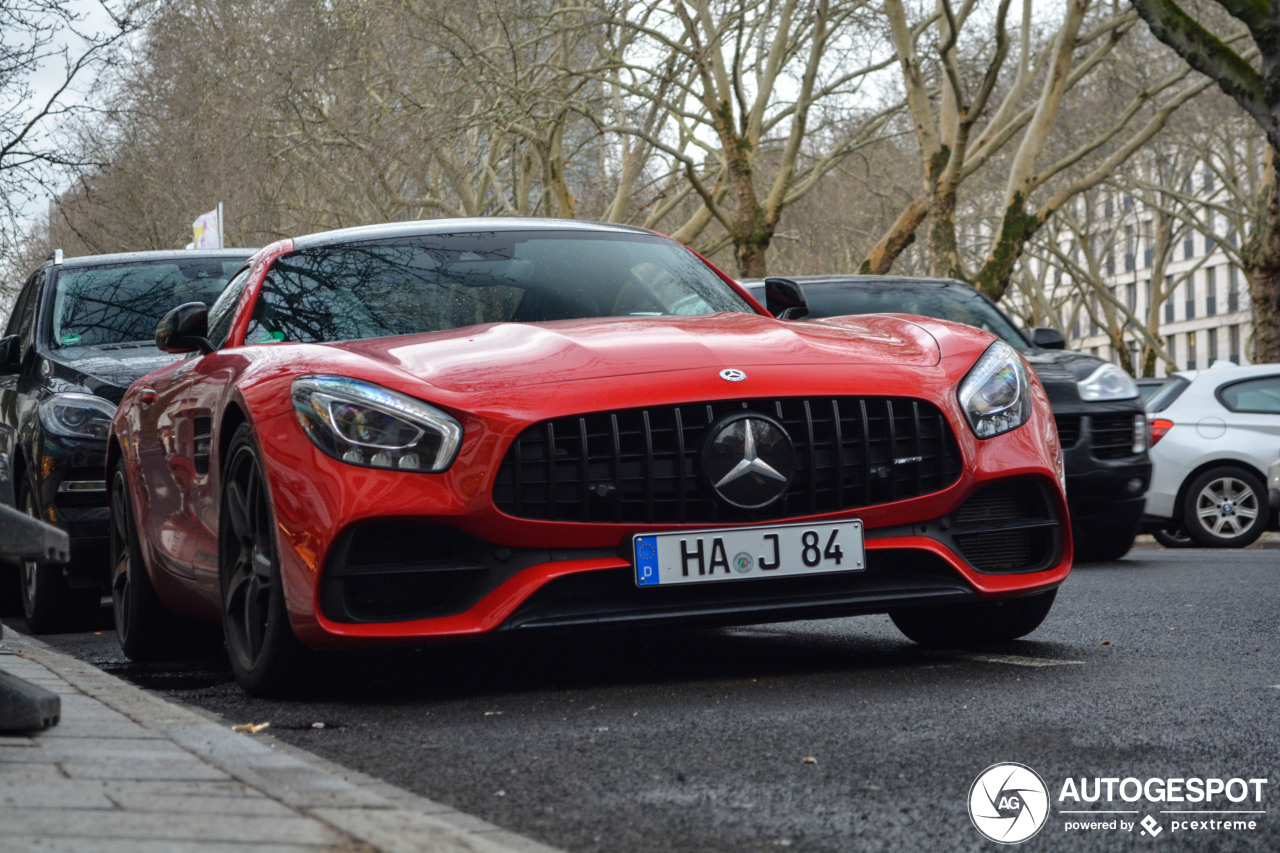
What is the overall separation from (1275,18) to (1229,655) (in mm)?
11223

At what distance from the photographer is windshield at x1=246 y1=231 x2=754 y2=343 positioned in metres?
5.71

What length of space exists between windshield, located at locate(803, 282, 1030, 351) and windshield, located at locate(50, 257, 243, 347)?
361 centimetres

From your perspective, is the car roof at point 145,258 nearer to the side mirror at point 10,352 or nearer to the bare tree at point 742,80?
the side mirror at point 10,352

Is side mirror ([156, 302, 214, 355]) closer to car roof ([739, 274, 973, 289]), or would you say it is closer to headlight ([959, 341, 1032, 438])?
headlight ([959, 341, 1032, 438])

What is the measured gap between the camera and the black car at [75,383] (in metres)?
8.05

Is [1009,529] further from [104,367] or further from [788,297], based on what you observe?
[104,367]

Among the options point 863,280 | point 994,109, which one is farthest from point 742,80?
point 863,280

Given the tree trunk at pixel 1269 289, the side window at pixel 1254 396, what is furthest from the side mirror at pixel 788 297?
the tree trunk at pixel 1269 289

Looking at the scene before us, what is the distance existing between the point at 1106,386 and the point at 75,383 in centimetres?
576

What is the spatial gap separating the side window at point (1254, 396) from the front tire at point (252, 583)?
1025cm

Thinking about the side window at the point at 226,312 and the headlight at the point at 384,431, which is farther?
the side window at the point at 226,312

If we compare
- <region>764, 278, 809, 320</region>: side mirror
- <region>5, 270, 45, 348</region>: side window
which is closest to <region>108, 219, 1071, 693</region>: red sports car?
<region>764, 278, 809, 320</region>: side mirror

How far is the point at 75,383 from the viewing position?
327 inches

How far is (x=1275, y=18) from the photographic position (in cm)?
1528
